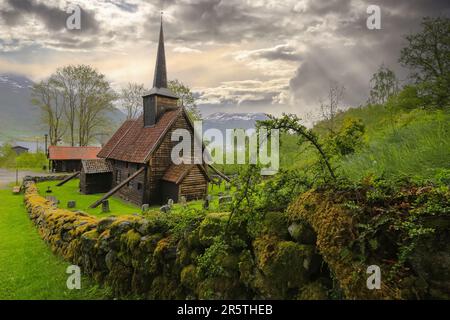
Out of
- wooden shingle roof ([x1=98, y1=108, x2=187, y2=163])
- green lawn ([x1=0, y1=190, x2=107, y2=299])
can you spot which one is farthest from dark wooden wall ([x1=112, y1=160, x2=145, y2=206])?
green lawn ([x1=0, y1=190, x2=107, y2=299])

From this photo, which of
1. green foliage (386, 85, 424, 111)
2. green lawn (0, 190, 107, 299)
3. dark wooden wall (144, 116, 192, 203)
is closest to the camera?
green lawn (0, 190, 107, 299)

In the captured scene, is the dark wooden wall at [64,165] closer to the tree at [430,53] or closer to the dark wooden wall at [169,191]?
the dark wooden wall at [169,191]

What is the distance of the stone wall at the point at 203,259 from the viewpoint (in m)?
2.66

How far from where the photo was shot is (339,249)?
228 cm

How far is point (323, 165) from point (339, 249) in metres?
1.06

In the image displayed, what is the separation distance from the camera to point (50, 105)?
50656 millimetres

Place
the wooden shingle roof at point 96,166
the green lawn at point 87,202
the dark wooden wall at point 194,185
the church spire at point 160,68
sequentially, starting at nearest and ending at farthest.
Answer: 1. the green lawn at point 87,202
2. the dark wooden wall at point 194,185
3. the church spire at point 160,68
4. the wooden shingle roof at point 96,166

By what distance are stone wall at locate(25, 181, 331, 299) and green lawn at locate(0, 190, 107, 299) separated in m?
0.55

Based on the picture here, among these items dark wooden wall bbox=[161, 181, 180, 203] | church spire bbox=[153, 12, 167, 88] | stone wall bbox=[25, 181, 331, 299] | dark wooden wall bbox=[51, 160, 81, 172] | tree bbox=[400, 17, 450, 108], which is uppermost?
church spire bbox=[153, 12, 167, 88]

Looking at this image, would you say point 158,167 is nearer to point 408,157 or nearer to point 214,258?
point 214,258

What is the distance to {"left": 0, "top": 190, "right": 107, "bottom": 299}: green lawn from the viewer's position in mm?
5547

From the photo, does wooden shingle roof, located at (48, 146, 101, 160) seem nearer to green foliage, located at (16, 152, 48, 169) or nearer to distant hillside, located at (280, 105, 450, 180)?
green foliage, located at (16, 152, 48, 169)

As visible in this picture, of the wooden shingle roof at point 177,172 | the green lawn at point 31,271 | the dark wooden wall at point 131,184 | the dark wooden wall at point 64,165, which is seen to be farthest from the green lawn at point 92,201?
the dark wooden wall at point 64,165
